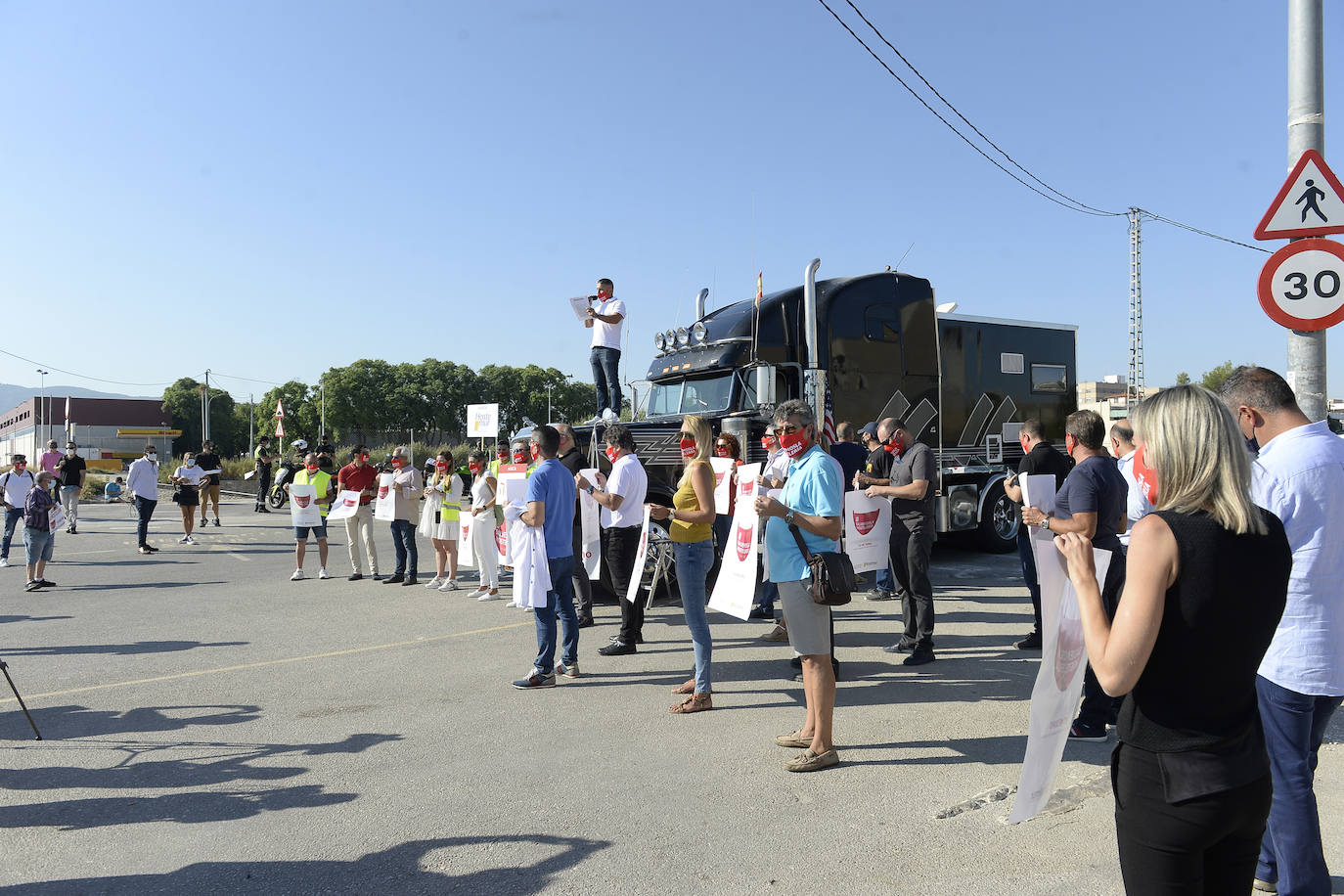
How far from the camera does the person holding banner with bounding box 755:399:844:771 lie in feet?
15.1

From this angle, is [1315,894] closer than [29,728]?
Yes

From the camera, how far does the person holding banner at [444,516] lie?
11.1m

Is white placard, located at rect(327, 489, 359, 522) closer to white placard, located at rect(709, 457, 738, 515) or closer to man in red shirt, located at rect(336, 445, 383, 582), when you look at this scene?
man in red shirt, located at rect(336, 445, 383, 582)

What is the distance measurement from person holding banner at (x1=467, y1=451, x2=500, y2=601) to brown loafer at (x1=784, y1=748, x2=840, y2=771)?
6.18m

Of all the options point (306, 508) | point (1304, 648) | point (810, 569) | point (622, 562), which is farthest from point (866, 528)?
point (306, 508)

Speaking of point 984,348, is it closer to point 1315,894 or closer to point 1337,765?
point 1337,765

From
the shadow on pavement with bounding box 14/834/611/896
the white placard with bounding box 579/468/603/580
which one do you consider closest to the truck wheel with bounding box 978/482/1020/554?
the white placard with bounding box 579/468/603/580

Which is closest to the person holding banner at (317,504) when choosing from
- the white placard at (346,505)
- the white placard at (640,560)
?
the white placard at (346,505)

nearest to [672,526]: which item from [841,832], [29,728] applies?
[841,832]

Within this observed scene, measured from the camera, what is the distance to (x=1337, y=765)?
4.55 m

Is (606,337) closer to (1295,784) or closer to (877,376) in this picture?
(877,376)

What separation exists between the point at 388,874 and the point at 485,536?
7146mm

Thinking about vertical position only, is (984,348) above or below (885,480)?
above

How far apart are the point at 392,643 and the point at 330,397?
67406 mm
